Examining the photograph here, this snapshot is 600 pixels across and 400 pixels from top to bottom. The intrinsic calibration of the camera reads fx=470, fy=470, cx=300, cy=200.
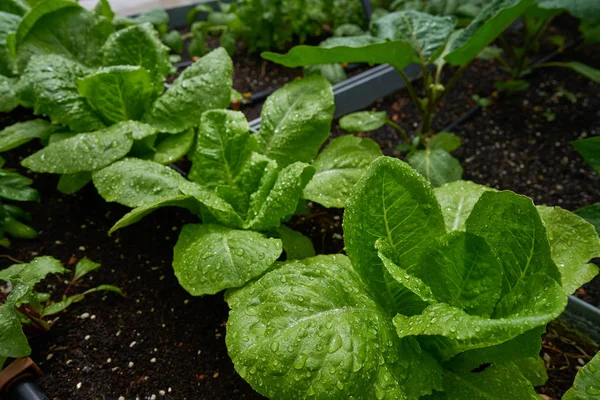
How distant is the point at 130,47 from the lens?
5.19 feet

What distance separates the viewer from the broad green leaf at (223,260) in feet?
3.27

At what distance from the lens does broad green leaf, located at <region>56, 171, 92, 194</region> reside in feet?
4.63

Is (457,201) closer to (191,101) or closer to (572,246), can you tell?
(572,246)

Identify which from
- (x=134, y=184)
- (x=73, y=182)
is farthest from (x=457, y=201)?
(x=73, y=182)

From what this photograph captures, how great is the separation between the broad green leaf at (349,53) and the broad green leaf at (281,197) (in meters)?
0.39

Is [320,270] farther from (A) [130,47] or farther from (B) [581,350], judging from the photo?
(A) [130,47]

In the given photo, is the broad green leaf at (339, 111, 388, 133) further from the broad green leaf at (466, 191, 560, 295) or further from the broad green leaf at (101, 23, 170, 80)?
the broad green leaf at (466, 191, 560, 295)

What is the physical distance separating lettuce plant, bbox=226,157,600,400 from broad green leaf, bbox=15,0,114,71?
1.19 meters

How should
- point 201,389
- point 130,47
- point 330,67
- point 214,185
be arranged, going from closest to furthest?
point 201,389, point 214,185, point 130,47, point 330,67

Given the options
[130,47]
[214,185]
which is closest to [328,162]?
[214,185]

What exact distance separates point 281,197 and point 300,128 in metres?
0.30

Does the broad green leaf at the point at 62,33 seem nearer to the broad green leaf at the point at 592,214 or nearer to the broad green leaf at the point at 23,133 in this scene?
the broad green leaf at the point at 23,133

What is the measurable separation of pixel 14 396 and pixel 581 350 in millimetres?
1312

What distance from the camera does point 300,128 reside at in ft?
4.36
